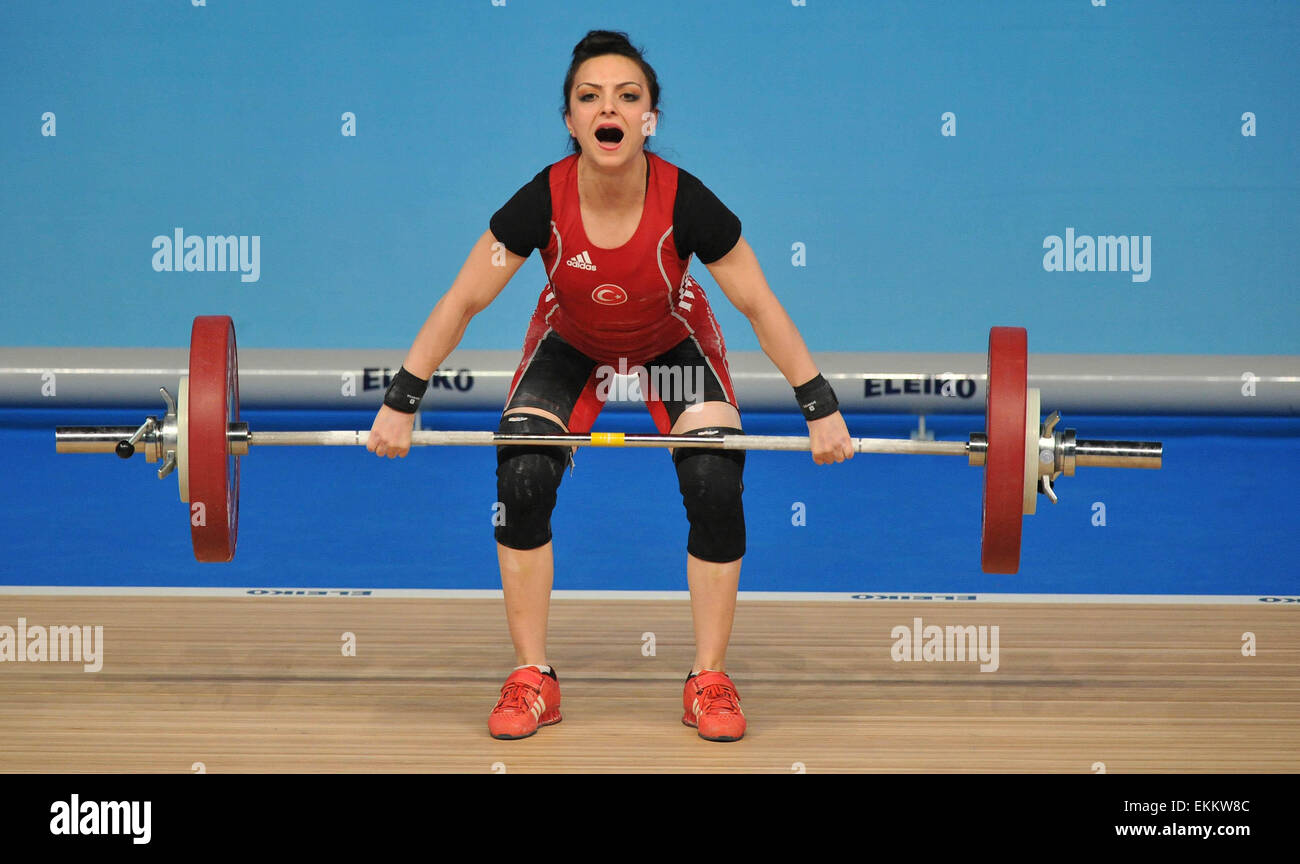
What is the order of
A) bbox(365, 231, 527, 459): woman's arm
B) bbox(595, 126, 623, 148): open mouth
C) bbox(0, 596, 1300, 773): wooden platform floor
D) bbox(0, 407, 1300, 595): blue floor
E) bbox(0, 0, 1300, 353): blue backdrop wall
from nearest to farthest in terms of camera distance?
bbox(0, 596, 1300, 773): wooden platform floor
bbox(595, 126, 623, 148): open mouth
bbox(365, 231, 527, 459): woman's arm
bbox(0, 407, 1300, 595): blue floor
bbox(0, 0, 1300, 353): blue backdrop wall

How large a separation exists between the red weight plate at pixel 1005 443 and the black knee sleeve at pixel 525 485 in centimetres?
75

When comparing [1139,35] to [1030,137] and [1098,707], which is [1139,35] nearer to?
[1030,137]

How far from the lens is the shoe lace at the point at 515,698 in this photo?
2.32m

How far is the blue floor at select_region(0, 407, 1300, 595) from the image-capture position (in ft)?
13.9

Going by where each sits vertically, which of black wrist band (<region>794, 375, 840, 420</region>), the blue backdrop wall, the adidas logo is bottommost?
black wrist band (<region>794, 375, 840, 420</region>)

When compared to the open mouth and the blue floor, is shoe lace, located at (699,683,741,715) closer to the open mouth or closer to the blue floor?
the open mouth

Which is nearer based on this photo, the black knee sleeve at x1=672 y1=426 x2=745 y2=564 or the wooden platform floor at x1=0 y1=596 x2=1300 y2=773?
the wooden platform floor at x1=0 y1=596 x2=1300 y2=773

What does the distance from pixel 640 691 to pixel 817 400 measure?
2.13 feet

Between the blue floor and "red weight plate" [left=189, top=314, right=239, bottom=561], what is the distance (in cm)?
176

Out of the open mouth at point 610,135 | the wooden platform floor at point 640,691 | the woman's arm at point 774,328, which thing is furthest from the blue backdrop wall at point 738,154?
the open mouth at point 610,135

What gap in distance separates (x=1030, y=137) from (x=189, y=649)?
308cm

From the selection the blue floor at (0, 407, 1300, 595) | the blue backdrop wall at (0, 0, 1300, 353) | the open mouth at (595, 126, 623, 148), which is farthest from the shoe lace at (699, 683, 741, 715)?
the blue backdrop wall at (0, 0, 1300, 353)

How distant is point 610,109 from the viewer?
232cm

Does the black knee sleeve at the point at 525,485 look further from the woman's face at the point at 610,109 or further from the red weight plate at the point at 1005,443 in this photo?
Result: the red weight plate at the point at 1005,443
